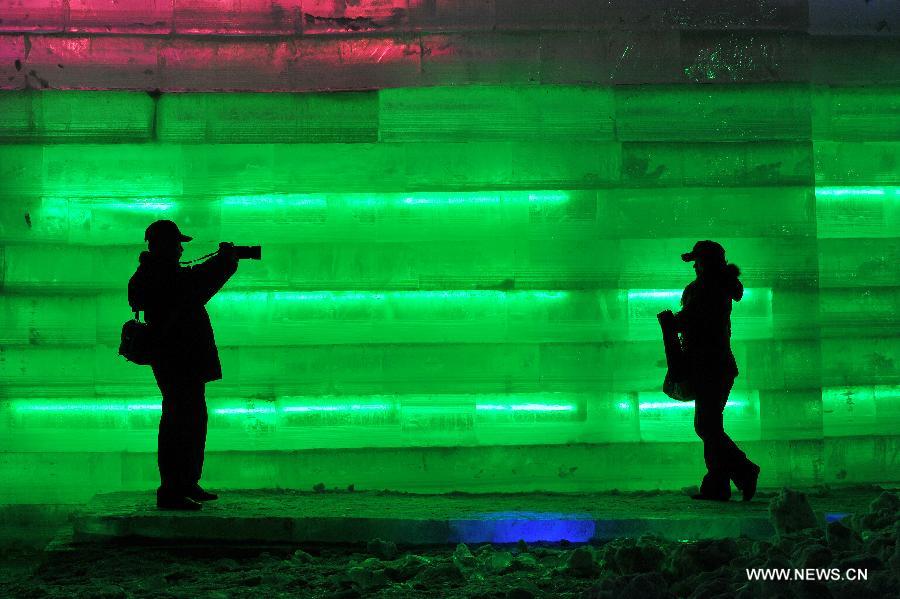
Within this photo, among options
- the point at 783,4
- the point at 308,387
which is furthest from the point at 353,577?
the point at 783,4

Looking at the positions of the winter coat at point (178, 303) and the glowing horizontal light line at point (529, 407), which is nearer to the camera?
the winter coat at point (178, 303)

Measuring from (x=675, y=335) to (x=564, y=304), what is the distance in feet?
3.19

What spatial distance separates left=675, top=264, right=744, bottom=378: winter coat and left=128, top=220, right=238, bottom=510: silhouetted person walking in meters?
2.81

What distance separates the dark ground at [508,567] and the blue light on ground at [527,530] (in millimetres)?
73

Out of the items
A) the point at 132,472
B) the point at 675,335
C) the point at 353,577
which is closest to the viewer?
the point at 353,577

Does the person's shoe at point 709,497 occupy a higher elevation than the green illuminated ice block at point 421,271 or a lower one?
lower

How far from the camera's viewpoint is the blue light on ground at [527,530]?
573 cm

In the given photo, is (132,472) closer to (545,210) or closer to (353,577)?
(353,577)

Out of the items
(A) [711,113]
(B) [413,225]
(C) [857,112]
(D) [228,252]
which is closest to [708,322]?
(A) [711,113]

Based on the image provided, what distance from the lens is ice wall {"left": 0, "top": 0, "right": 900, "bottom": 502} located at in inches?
276

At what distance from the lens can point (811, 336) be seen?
7.15 metres

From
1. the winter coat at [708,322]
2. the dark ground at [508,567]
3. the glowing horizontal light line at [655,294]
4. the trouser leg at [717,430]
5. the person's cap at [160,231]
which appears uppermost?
the person's cap at [160,231]

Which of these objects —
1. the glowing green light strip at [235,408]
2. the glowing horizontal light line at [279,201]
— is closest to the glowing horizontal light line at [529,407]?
the glowing green light strip at [235,408]

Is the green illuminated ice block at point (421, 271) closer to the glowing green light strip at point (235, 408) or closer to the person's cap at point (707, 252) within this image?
the glowing green light strip at point (235, 408)
